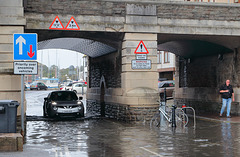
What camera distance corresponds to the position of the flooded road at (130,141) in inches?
395

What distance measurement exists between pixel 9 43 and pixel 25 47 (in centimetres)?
443

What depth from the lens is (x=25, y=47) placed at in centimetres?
1164

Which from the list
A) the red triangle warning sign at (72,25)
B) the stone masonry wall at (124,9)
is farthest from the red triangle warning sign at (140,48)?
the red triangle warning sign at (72,25)

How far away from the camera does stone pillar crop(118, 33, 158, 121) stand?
17.8 m

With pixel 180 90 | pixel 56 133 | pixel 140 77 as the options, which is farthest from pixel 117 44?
pixel 180 90

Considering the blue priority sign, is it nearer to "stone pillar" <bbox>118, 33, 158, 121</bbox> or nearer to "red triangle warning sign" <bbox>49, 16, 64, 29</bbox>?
"red triangle warning sign" <bbox>49, 16, 64, 29</bbox>

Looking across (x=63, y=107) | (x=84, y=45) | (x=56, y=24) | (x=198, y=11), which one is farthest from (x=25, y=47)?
(x=84, y=45)

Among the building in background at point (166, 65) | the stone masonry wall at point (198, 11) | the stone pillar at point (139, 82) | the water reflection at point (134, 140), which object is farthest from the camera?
the building in background at point (166, 65)

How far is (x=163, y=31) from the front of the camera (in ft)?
59.5

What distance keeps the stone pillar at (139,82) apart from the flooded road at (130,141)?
50.0 inches

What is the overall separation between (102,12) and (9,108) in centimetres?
810

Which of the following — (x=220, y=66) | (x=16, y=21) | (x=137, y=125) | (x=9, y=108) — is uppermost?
(x=16, y=21)

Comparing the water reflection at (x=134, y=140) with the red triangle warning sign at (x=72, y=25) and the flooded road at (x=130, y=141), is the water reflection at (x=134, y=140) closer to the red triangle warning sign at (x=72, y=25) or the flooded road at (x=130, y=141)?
the flooded road at (x=130, y=141)

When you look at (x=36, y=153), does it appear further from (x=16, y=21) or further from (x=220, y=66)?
(x=220, y=66)
